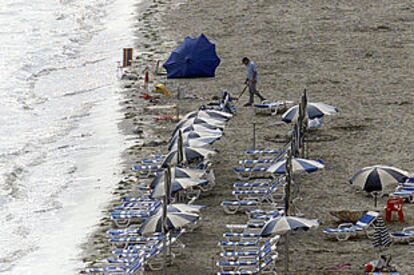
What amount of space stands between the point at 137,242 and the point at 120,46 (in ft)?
68.8

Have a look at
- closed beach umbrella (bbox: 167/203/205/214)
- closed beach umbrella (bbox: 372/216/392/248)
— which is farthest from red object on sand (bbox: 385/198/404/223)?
closed beach umbrella (bbox: 167/203/205/214)

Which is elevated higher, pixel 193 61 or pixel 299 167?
pixel 193 61

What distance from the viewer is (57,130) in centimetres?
3350

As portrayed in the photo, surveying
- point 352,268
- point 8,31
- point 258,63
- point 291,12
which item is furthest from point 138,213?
point 8,31

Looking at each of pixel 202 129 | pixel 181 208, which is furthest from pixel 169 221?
pixel 202 129

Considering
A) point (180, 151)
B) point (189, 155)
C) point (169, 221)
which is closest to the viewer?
point (169, 221)

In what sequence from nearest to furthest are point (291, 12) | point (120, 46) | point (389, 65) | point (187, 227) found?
1. point (187, 227)
2. point (389, 65)
3. point (120, 46)
4. point (291, 12)

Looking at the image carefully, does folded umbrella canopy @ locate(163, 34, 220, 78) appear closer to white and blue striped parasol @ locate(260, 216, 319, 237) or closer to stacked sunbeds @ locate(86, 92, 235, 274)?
stacked sunbeds @ locate(86, 92, 235, 274)

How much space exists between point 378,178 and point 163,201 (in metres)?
4.54

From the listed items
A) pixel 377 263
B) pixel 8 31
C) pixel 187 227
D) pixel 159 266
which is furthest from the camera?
pixel 8 31

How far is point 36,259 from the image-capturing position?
77.1 ft

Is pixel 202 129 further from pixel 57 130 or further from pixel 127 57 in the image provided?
pixel 127 57

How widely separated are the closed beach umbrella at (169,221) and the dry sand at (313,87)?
884 mm

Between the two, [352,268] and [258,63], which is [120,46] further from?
[352,268]
